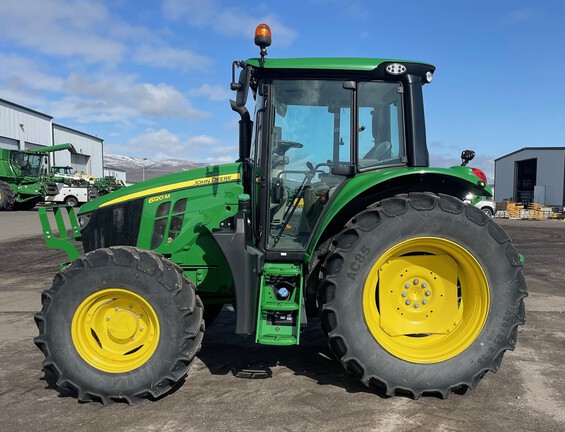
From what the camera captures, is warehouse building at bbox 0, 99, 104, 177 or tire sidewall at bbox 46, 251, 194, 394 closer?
tire sidewall at bbox 46, 251, 194, 394

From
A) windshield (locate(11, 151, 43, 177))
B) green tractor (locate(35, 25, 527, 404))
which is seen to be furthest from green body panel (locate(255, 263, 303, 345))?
windshield (locate(11, 151, 43, 177))

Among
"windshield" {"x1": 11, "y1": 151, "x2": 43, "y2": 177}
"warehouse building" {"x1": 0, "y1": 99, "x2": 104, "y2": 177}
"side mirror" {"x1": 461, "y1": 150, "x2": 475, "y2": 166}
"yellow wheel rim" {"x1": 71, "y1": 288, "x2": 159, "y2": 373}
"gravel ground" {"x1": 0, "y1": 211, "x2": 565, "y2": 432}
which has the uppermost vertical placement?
"warehouse building" {"x1": 0, "y1": 99, "x2": 104, "y2": 177}

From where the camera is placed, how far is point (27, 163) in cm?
2439

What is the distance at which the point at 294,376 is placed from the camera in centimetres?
354

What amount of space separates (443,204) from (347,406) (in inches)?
61.5

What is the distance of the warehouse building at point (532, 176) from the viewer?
3347 centimetres

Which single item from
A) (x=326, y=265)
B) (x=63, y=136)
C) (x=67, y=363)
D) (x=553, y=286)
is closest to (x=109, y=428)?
(x=67, y=363)

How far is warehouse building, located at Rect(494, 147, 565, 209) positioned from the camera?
33469 mm

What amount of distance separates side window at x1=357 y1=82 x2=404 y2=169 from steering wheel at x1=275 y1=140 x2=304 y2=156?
1.62ft

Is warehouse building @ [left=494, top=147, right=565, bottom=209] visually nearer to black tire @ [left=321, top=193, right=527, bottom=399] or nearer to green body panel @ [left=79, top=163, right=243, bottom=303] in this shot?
black tire @ [left=321, top=193, right=527, bottom=399]

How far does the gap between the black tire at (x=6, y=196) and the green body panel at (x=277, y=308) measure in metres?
23.3

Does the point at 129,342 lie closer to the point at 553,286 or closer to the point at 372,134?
the point at 372,134

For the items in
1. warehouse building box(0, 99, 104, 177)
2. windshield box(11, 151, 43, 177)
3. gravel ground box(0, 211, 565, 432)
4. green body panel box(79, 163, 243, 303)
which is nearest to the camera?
gravel ground box(0, 211, 565, 432)

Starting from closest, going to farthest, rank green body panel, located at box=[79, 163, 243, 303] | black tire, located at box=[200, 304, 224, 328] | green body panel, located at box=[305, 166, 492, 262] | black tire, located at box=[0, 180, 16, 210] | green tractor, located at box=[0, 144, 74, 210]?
green body panel, located at box=[305, 166, 492, 262]
green body panel, located at box=[79, 163, 243, 303]
black tire, located at box=[200, 304, 224, 328]
black tire, located at box=[0, 180, 16, 210]
green tractor, located at box=[0, 144, 74, 210]
